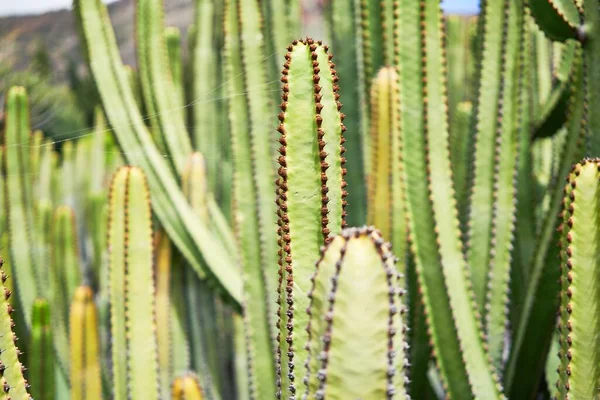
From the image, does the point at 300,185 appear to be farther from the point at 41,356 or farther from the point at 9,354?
the point at 41,356

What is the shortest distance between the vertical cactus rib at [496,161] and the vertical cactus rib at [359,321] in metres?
1.26

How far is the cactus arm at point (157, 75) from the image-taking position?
2811mm

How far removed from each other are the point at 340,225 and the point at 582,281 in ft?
1.55

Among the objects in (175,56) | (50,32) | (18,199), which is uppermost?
(50,32)

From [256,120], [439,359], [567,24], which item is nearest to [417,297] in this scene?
[439,359]

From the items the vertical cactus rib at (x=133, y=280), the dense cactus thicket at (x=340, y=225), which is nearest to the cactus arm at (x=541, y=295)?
the dense cactus thicket at (x=340, y=225)

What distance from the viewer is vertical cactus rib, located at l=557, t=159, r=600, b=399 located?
1.34 metres

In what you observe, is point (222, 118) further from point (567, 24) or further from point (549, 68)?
point (567, 24)

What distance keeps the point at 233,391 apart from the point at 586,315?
2.29 meters

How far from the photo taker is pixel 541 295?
203 cm

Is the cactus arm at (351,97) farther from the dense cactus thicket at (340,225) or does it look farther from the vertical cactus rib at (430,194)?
the vertical cactus rib at (430,194)

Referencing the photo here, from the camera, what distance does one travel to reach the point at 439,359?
1.86 m

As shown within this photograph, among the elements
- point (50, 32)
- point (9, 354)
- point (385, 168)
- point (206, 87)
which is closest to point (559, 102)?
point (385, 168)

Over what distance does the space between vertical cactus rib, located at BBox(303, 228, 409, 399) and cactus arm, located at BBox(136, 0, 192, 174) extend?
196cm
